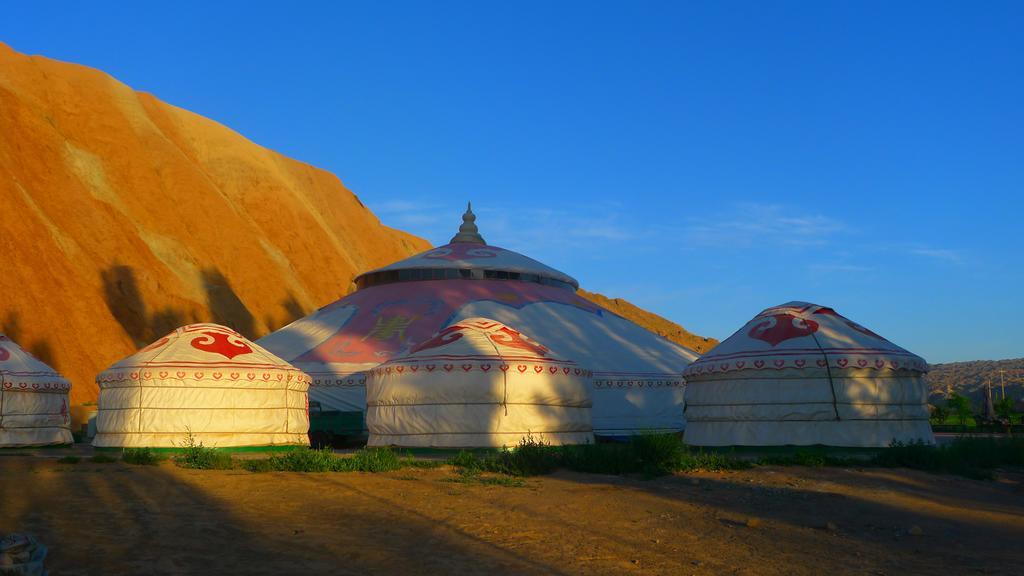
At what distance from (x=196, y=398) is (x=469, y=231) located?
12.5 metres

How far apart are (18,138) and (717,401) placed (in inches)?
1284

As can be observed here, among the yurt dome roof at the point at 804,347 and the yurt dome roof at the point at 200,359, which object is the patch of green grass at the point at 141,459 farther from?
the yurt dome roof at the point at 804,347

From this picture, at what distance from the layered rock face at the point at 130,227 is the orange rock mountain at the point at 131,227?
0.24 ft

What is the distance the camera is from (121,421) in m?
13.6

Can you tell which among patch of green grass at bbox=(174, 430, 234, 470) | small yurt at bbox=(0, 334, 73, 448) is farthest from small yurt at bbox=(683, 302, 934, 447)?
small yurt at bbox=(0, 334, 73, 448)

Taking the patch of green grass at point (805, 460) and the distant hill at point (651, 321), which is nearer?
the patch of green grass at point (805, 460)

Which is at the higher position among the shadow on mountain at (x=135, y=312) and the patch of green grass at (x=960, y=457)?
the shadow on mountain at (x=135, y=312)

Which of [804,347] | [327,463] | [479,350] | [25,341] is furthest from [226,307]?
[804,347]

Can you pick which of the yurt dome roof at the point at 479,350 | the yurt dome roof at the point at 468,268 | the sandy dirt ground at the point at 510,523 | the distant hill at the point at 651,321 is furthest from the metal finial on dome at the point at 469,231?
the distant hill at the point at 651,321

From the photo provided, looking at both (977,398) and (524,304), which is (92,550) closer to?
(524,304)

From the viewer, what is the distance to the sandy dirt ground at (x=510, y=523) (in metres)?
5.19

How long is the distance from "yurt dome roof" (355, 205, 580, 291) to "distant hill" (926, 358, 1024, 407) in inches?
1535

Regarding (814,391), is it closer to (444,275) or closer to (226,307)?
(444,275)

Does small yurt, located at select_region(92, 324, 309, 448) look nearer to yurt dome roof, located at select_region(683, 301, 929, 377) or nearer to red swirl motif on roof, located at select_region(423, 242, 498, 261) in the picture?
yurt dome roof, located at select_region(683, 301, 929, 377)
